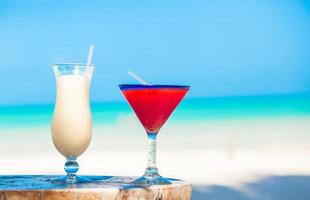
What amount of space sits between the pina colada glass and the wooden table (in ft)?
0.29

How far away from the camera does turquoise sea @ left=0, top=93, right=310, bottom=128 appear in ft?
48.6

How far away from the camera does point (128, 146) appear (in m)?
12.7

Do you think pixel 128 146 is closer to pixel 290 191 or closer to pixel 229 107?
pixel 229 107

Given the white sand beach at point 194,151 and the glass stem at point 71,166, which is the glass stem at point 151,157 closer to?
the glass stem at point 71,166

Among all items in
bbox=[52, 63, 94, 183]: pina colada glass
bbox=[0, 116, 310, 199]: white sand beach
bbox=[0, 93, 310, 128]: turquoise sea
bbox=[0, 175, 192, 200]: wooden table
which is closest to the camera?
bbox=[0, 175, 192, 200]: wooden table

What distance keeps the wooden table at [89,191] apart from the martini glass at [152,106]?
46 mm

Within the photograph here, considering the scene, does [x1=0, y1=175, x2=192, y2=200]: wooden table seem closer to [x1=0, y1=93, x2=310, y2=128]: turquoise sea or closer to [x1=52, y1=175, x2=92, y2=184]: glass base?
[x1=52, y1=175, x2=92, y2=184]: glass base

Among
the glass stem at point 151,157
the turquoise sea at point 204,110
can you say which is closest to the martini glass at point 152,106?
the glass stem at point 151,157

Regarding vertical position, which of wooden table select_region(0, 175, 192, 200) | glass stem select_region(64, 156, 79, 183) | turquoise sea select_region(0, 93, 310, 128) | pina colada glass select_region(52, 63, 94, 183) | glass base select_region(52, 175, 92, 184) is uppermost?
turquoise sea select_region(0, 93, 310, 128)

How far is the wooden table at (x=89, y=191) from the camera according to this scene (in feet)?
5.52

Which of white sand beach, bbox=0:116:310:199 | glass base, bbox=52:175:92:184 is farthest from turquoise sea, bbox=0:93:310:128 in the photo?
glass base, bbox=52:175:92:184

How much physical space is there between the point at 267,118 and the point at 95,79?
5122mm

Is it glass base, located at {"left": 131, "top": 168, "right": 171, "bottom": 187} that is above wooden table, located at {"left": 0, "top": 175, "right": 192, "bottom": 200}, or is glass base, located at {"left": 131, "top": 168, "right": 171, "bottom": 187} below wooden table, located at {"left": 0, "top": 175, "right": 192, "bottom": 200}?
above

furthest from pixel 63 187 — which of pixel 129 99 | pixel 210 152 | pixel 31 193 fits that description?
pixel 210 152
